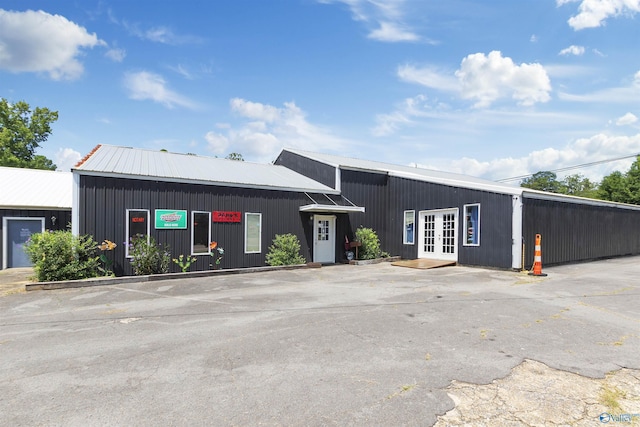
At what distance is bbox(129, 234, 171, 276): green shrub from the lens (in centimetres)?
1091

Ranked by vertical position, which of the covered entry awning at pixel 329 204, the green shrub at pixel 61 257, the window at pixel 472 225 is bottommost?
the green shrub at pixel 61 257

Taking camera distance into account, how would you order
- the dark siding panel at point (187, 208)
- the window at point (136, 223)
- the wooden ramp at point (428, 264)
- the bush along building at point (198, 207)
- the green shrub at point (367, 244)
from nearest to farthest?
the dark siding panel at point (187, 208) < the bush along building at point (198, 207) < the window at point (136, 223) < the wooden ramp at point (428, 264) < the green shrub at point (367, 244)

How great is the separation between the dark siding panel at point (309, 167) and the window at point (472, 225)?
5.97 metres

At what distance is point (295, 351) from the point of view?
4453mm

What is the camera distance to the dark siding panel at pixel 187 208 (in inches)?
424

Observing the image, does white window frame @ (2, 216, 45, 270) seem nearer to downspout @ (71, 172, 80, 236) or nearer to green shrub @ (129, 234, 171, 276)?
downspout @ (71, 172, 80, 236)

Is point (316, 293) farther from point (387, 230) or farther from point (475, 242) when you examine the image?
point (387, 230)

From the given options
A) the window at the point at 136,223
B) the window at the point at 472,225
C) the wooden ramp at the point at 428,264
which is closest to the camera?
the window at the point at 136,223

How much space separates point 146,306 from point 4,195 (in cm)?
1233

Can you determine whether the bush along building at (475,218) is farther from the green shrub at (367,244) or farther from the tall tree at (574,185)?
the tall tree at (574,185)

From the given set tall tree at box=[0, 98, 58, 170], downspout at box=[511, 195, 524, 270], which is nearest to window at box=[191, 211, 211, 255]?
downspout at box=[511, 195, 524, 270]

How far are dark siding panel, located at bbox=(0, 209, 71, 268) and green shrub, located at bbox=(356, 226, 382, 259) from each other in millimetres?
12673

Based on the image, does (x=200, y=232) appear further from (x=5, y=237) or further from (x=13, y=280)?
(x=5, y=237)

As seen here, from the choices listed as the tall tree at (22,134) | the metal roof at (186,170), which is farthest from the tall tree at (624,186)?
the tall tree at (22,134)
